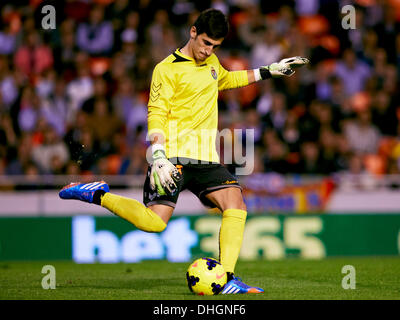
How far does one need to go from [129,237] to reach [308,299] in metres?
6.71

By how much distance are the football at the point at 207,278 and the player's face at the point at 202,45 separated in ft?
6.32

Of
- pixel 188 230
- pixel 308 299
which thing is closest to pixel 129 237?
pixel 188 230

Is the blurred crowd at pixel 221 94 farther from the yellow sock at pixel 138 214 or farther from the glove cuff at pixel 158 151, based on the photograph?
the glove cuff at pixel 158 151

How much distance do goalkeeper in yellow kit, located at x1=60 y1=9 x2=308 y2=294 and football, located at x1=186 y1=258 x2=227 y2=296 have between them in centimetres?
11

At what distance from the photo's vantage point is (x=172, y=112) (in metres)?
8.02

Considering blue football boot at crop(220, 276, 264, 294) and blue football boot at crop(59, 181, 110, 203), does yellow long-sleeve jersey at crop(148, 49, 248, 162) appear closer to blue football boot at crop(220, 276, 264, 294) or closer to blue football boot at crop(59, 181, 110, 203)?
blue football boot at crop(59, 181, 110, 203)

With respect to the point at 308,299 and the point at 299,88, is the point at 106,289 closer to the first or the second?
the point at 308,299

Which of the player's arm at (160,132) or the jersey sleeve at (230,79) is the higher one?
the jersey sleeve at (230,79)

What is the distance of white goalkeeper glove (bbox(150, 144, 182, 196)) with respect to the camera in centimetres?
740

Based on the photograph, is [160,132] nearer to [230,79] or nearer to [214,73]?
[214,73]

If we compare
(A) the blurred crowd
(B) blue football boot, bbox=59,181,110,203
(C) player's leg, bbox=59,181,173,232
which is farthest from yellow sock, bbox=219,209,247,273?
(A) the blurred crowd

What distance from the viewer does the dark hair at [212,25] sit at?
7.69 meters

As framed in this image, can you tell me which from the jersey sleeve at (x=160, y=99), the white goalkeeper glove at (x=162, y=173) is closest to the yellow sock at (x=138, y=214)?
the white goalkeeper glove at (x=162, y=173)

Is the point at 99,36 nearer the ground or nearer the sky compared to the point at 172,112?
nearer the sky
